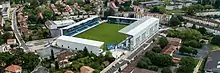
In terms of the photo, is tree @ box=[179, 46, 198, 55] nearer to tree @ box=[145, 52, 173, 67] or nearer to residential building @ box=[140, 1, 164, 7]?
tree @ box=[145, 52, 173, 67]

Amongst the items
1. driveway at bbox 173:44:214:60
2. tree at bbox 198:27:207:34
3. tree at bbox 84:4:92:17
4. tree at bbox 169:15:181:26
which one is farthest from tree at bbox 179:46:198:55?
tree at bbox 84:4:92:17

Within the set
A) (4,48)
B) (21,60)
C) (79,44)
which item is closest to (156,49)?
(79,44)

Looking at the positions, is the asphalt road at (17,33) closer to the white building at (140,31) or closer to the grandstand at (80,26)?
the grandstand at (80,26)

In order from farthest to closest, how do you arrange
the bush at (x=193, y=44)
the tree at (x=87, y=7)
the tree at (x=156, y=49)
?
the tree at (x=87, y=7) → the bush at (x=193, y=44) → the tree at (x=156, y=49)

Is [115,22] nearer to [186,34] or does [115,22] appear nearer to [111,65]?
[186,34]

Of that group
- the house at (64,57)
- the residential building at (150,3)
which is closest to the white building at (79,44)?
the house at (64,57)
